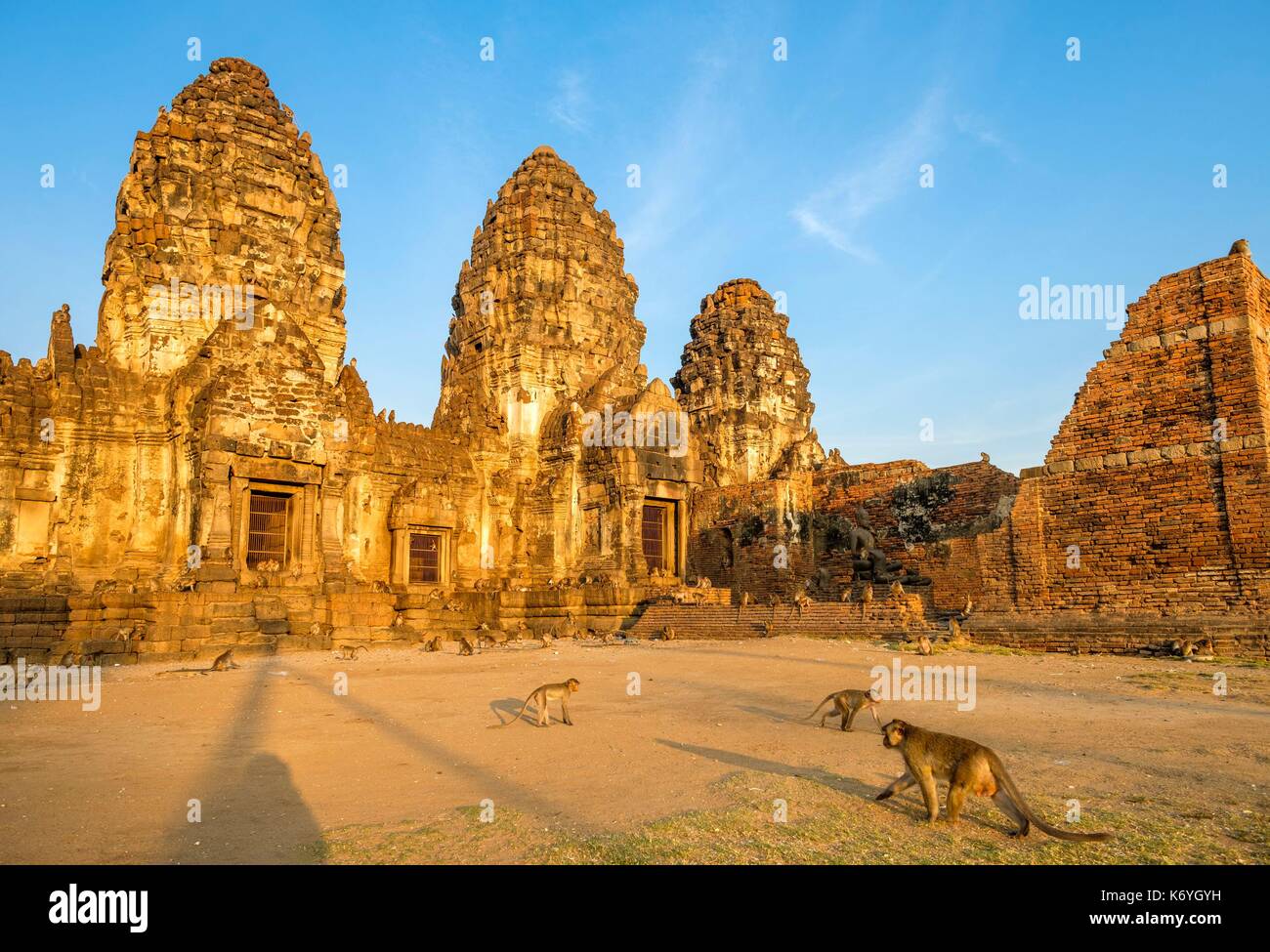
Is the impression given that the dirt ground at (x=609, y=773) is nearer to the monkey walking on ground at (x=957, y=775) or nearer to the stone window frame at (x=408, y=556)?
the monkey walking on ground at (x=957, y=775)

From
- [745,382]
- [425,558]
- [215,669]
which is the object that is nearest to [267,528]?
[425,558]

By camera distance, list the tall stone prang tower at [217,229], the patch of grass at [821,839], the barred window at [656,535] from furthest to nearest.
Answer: the barred window at [656,535] → the tall stone prang tower at [217,229] → the patch of grass at [821,839]

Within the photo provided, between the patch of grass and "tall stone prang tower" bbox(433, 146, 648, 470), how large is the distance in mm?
21558

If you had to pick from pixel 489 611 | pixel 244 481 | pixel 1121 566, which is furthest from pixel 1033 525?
pixel 244 481

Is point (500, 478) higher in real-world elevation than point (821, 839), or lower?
higher

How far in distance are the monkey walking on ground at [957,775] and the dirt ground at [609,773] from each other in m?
0.12

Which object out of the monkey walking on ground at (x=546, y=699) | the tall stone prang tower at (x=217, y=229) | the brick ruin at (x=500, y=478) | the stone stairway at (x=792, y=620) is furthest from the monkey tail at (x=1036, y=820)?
the tall stone prang tower at (x=217, y=229)

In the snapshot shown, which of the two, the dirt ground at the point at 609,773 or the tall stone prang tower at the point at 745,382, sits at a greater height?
the tall stone prang tower at the point at 745,382

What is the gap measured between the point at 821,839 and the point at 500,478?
70.7 ft

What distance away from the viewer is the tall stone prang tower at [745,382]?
43.9 metres

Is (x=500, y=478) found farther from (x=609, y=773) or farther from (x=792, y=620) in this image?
(x=609, y=773)

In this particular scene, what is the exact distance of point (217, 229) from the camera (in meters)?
21.7

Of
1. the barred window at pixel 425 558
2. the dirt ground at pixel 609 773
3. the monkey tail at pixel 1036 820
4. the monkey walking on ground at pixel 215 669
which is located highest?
the barred window at pixel 425 558
